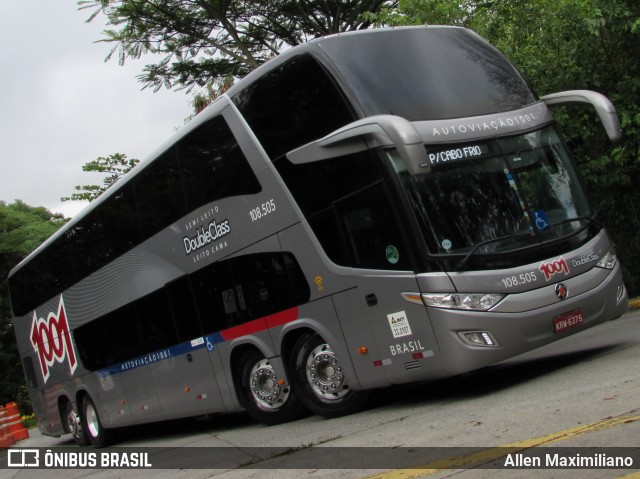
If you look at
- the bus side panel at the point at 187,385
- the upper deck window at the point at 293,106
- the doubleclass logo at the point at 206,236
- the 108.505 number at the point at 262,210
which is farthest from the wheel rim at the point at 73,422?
the upper deck window at the point at 293,106

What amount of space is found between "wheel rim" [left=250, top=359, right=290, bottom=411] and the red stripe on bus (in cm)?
45

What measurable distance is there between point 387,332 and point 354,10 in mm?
13782

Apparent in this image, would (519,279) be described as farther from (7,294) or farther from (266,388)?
(7,294)

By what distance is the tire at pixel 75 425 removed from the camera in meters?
16.3

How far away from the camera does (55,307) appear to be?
1647 cm

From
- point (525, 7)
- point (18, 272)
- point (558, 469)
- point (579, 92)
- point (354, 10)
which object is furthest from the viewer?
point (354, 10)

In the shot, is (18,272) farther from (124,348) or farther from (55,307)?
(124,348)

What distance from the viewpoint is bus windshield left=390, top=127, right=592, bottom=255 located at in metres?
8.48

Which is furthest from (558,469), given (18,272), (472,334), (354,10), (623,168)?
(354,10)

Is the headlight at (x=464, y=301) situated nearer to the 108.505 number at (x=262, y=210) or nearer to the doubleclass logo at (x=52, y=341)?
the 108.505 number at (x=262, y=210)

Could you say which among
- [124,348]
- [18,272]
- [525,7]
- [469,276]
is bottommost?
[469,276]

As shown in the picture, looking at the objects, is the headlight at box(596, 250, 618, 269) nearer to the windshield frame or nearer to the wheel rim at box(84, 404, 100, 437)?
the windshield frame

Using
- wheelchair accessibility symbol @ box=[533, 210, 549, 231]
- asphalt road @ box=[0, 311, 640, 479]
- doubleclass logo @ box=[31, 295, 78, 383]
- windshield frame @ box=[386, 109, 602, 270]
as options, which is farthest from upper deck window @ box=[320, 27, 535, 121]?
doubleclass logo @ box=[31, 295, 78, 383]

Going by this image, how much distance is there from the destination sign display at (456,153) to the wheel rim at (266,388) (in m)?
3.68
